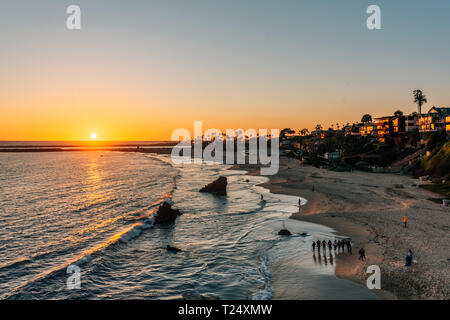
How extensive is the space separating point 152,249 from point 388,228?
94.3ft

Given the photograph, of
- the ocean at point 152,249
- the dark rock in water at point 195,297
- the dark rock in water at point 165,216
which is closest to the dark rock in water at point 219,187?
the ocean at point 152,249

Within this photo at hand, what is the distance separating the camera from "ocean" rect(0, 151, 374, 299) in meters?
23.4

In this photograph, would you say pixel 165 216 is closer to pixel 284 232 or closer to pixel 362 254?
pixel 284 232

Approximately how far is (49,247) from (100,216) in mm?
14210

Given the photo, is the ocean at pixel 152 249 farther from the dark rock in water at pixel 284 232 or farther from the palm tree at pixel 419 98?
the palm tree at pixel 419 98

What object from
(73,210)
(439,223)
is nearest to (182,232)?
(73,210)

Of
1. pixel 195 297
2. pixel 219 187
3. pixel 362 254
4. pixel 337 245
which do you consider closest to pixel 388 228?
pixel 337 245

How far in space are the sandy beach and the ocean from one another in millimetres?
2479

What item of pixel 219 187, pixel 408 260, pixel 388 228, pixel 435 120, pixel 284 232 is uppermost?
pixel 435 120

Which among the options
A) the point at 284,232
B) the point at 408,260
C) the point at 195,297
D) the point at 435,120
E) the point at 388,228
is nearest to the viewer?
the point at 195,297

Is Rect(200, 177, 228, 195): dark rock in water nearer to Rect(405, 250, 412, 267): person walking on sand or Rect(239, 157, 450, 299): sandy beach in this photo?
Rect(239, 157, 450, 299): sandy beach

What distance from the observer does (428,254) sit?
27453 millimetres

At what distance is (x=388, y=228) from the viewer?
119 ft
